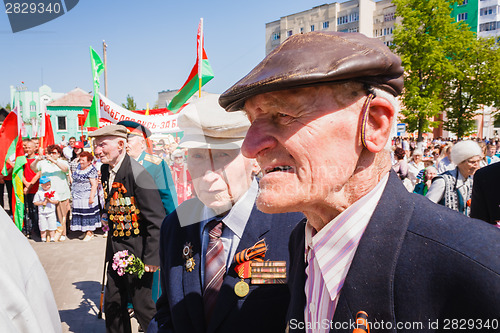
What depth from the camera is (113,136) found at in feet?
15.4

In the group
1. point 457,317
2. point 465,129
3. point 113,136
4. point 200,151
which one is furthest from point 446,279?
point 465,129

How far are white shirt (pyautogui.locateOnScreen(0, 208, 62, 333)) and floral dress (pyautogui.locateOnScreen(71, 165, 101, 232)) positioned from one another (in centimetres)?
841

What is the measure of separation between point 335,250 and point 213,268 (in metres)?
0.87

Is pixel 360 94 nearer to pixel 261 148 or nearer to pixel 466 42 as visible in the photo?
pixel 261 148

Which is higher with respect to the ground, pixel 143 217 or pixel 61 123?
pixel 61 123

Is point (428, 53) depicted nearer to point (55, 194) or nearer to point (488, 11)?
point (55, 194)

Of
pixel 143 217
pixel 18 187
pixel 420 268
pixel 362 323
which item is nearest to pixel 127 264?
pixel 143 217

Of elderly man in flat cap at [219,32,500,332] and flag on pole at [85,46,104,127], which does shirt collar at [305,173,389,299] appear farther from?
flag on pole at [85,46,104,127]

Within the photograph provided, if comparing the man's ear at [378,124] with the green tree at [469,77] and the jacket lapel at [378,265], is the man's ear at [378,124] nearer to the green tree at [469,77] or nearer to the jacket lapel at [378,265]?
the jacket lapel at [378,265]

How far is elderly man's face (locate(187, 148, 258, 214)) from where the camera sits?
6.22ft

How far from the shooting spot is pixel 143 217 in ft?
12.6

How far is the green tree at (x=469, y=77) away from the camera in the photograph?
20.1m

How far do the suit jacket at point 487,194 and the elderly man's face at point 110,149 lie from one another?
12.9ft

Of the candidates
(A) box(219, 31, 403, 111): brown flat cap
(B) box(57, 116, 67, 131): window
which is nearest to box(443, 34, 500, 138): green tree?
(A) box(219, 31, 403, 111): brown flat cap
